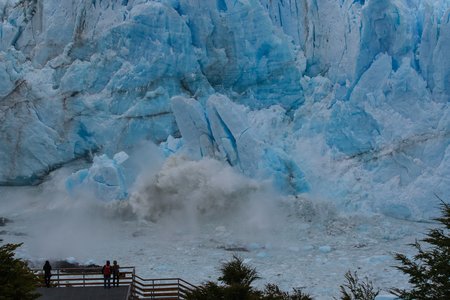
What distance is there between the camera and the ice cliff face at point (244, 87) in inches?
690

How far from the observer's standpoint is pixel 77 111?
1997cm

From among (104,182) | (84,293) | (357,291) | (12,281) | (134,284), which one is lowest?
(357,291)

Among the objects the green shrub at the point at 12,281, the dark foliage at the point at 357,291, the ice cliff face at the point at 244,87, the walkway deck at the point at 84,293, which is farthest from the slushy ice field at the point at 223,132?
the green shrub at the point at 12,281

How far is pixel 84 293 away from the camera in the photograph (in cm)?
962

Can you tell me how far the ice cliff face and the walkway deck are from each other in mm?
8124

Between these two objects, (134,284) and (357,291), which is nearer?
(357,291)

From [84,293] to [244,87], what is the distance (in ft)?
39.7

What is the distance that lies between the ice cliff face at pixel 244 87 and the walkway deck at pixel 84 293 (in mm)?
8124

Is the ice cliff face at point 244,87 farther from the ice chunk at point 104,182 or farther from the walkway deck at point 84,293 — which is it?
the walkway deck at point 84,293

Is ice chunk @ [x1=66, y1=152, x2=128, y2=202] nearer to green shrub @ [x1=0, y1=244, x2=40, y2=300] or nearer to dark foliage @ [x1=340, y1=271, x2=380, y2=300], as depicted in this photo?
dark foliage @ [x1=340, y1=271, x2=380, y2=300]

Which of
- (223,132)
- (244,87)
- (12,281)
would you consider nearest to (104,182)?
(223,132)

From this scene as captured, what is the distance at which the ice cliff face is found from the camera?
690 inches

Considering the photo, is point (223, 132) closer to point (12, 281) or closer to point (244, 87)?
point (244, 87)

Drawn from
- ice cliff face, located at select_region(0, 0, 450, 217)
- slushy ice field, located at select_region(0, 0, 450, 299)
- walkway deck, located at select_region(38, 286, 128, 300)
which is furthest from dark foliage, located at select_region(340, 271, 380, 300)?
ice cliff face, located at select_region(0, 0, 450, 217)
